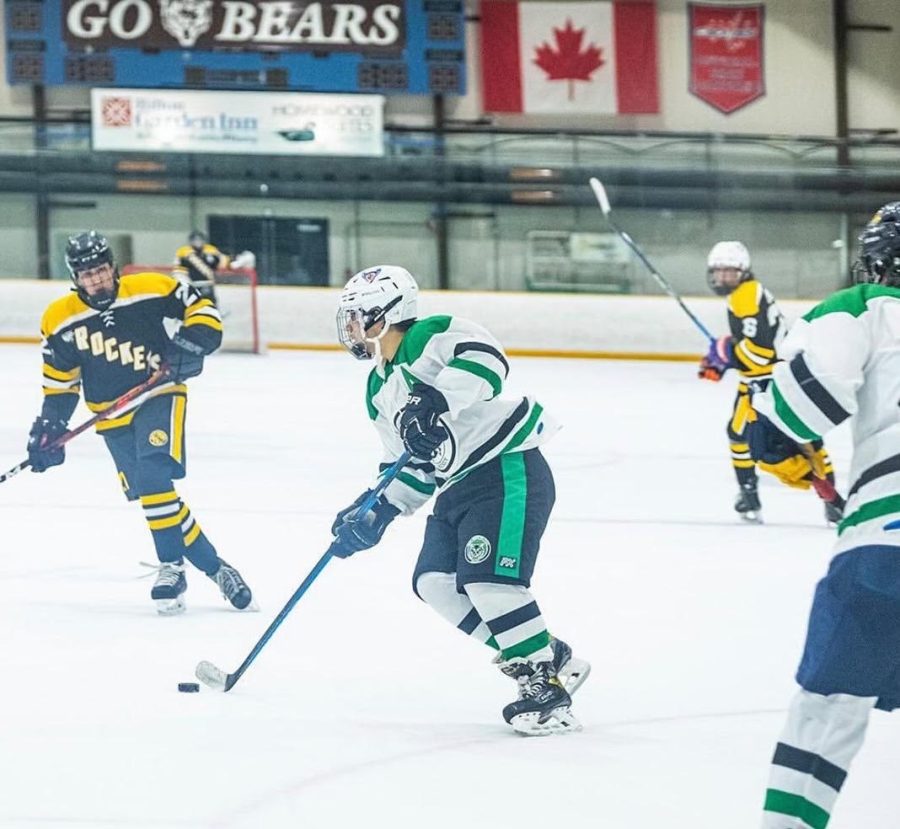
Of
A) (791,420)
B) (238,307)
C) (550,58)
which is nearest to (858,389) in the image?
(791,420)

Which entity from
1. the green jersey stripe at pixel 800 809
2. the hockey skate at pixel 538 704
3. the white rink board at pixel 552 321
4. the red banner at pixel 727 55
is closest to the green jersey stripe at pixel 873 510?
the green jersey stripe at pixel 800 809

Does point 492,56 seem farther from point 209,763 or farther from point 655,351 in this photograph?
point 209,763

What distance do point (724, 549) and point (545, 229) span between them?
737 centimetres

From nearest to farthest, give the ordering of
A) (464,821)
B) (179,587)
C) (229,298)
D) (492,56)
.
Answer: (464,821) < (179,587) < (229,298) < (492,56)

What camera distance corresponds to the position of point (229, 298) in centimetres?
1162

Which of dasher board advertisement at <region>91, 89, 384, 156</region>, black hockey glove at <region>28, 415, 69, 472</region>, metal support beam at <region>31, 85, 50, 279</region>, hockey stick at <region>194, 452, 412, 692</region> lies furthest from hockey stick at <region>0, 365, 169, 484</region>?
dasher board advertisement at <region>91, 89, 384, 156</region>

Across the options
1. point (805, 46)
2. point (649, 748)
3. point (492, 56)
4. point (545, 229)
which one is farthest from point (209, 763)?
point (805, 46)

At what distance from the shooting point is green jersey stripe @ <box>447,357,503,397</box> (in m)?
3.01

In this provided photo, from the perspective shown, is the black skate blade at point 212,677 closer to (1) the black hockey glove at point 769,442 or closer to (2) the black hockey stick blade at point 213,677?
(2) the black hockey stick blade at point 213,677

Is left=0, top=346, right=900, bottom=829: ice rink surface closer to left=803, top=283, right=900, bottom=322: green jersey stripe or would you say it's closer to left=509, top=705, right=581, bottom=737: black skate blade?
left=509, top=705, right=581, bottom=737: black skate blade

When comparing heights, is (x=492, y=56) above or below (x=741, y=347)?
above

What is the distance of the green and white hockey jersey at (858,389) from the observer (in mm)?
2094

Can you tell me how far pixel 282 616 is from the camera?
335 centimetres

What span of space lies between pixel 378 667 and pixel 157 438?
0.97 meters
